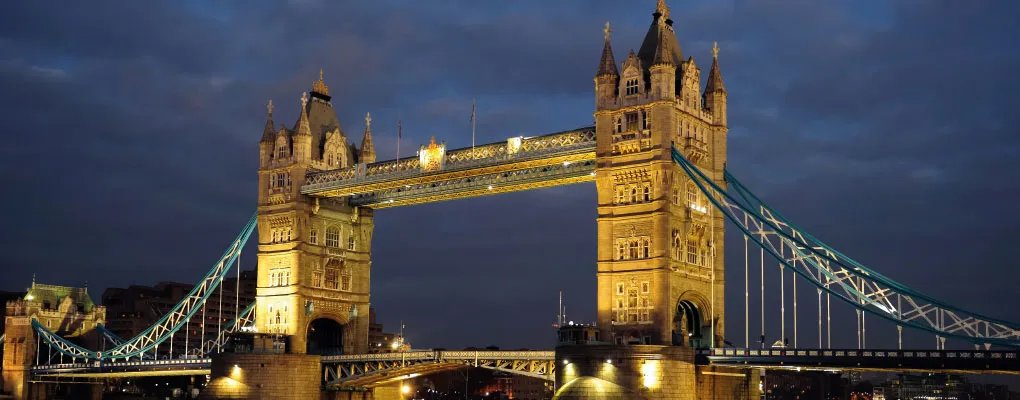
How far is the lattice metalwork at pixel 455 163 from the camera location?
79125 millimetres

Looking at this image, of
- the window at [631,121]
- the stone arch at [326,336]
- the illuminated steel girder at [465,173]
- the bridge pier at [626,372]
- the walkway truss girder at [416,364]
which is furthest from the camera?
the stone arch at [326,336]

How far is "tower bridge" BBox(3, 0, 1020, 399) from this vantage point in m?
69.1

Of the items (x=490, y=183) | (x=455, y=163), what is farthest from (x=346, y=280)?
(x=490, y=183)

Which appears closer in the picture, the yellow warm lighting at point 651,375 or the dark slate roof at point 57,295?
the yellow warm lighting at point 651,375

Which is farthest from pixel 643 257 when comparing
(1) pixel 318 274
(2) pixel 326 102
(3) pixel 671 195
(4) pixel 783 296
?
(2) pixel 326 102

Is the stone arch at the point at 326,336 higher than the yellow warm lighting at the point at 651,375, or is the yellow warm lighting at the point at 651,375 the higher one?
the stone arch at the point at 326,336

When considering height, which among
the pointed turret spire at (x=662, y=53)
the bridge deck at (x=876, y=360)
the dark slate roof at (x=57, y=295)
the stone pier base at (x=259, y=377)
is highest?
the pointed turret spire at (x=662, y=53)

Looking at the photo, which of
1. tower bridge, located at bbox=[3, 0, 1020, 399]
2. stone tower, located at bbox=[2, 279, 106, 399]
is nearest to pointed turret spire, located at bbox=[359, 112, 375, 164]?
tower bridge, located at bbox=[3, 0, 1020, 399]

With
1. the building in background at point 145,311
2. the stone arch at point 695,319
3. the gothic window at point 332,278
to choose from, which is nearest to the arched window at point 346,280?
the gothic window at point 332,278

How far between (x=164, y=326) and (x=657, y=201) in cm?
4907

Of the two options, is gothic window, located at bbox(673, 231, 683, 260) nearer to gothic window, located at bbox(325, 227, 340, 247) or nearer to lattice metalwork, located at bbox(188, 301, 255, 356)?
gothic window, located at bbox(325, 227, 340, 247)

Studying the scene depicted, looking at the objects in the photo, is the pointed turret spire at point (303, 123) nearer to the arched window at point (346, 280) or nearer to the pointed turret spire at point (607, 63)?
the arched window at point (346, 280)

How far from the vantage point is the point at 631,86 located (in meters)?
75.1

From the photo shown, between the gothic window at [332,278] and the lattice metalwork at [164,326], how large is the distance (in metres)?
7.43
